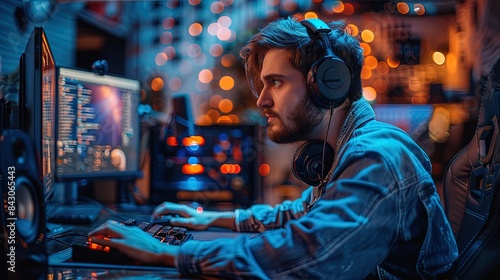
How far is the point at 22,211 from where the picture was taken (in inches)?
31.4

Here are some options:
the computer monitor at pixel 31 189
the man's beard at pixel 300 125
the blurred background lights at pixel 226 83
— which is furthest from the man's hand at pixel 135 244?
the blurred background lights at pixel 226 83

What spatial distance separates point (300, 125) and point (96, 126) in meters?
0.86

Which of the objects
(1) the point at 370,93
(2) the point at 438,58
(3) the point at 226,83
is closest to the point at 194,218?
(3) the point at 226,83

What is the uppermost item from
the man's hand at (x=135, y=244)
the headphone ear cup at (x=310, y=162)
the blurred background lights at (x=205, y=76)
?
the blurred background lights at (x=205, y=76)

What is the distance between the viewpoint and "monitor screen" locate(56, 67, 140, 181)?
1.51m

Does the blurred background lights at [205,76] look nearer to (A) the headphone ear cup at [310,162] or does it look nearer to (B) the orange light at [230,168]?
(B) the orange light at [230,168]

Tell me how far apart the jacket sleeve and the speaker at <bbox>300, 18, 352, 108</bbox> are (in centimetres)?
38

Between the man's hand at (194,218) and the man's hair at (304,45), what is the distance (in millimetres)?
407

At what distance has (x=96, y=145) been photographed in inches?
65.3

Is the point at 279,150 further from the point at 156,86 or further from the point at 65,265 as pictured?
the point at 65,265

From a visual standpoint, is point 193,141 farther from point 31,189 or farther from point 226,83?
point 226,83

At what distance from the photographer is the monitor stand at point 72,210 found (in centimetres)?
141

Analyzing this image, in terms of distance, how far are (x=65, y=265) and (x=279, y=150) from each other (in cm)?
293

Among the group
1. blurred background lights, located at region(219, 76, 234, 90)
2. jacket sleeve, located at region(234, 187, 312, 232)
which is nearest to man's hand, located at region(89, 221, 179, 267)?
jacket sleeve, located at region(234, 187, 312, 232)
